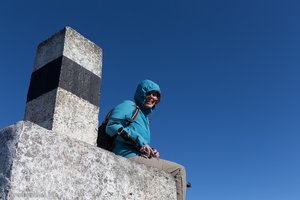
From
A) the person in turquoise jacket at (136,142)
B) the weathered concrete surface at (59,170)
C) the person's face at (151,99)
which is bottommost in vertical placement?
the weathered concrete surface at (59,170)

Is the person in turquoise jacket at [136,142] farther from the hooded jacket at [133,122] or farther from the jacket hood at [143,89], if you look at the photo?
the jacket hood at [143,89]

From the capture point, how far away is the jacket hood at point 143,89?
134 inches

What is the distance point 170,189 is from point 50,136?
113 centimetres

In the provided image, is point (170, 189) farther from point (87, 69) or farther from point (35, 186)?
point (87, 69)

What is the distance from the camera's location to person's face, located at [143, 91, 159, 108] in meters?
3.40

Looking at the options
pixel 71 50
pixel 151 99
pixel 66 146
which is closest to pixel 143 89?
pixel 151 99

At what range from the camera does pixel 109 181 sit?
7.61 ft

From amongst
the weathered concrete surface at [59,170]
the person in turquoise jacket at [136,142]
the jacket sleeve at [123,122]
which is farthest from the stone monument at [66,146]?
the jacket sleeve at [123,122]

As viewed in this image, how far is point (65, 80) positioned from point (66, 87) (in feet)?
0.24

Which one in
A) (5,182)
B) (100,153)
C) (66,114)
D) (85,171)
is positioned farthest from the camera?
(66,114)

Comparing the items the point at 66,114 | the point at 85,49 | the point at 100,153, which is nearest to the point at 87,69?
the point at 85,49

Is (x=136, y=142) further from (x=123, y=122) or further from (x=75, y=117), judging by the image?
(x=75, y=117)

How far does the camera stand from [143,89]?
11.2 feet

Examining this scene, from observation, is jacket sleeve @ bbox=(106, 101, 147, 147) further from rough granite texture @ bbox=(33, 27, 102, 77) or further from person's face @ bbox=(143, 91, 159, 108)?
rough granite texture @ bbox=(33, 27, 102, 77)
